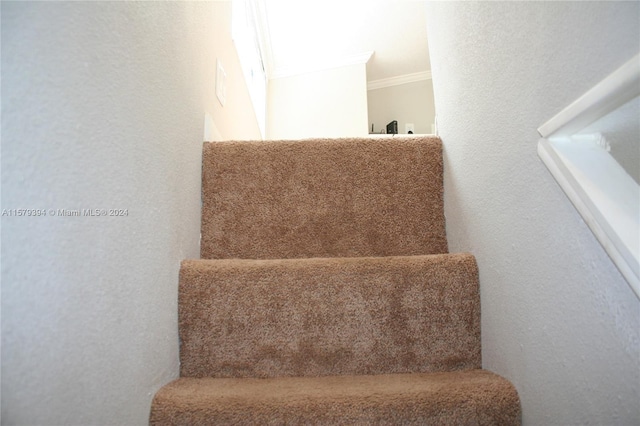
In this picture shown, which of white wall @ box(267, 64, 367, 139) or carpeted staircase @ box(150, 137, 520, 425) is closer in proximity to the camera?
carpeted staircase @ box(150, 137, 520, 425)

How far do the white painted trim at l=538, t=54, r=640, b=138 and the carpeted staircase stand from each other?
38 centimetres

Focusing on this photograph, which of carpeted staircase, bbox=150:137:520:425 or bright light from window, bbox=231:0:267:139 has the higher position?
bright light from window, bbox=231:0:267:139

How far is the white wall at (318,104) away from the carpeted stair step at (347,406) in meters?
2.97

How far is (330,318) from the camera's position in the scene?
752 mm

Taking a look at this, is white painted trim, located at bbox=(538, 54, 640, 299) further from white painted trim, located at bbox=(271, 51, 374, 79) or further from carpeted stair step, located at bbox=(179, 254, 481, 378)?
white painted trim, located at bbox=(271, 51, 374, 79)

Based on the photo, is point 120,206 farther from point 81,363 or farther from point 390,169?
point 390,169

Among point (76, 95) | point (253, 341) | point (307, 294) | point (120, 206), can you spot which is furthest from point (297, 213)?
point (76, 95)

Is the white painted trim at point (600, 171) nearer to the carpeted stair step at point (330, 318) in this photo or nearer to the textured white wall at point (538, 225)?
the textured white wall at point (538, 225)

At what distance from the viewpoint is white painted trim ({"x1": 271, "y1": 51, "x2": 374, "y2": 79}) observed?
3.45m

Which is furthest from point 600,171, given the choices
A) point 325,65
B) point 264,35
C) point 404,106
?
point 404,106

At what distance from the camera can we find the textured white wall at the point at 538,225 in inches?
16.6

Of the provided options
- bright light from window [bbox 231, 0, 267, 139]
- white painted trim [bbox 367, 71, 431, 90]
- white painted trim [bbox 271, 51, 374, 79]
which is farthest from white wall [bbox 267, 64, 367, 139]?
white painted trim [bbox 367, 71, 431, 90]

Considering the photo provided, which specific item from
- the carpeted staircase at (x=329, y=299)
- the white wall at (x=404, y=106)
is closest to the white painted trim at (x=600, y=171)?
the carpeted staircase at (x=329, y=299)

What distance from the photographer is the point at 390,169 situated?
1.01m
